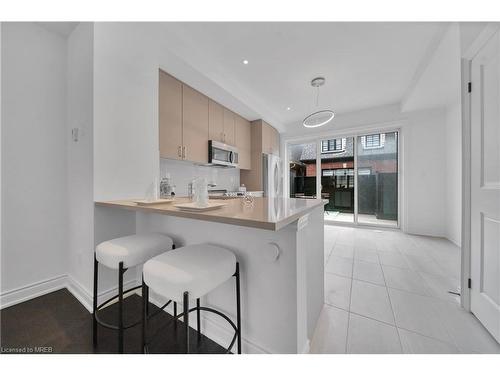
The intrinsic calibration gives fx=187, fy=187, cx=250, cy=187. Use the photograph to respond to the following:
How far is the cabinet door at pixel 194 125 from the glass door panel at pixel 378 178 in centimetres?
341

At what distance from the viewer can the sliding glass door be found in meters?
4.00

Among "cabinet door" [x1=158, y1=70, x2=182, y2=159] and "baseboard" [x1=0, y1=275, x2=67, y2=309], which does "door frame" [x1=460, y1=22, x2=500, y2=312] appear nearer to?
"cabinet door" [x1=158, y1=70, x2=182, y2=159]

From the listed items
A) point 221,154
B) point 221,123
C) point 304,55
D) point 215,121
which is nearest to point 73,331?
point 221,154

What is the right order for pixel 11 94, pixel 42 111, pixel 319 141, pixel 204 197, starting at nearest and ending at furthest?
1. pixel 204 197
2. pixel 11 94
3. pixel 42 111
4. pixel 319 141

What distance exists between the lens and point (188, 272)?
0.79 m

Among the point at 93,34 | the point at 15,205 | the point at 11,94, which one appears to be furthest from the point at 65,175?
the point at 93,34

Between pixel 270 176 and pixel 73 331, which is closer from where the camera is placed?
pixel 73 331

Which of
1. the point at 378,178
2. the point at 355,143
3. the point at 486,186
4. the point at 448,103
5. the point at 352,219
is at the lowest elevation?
the point at 352,219

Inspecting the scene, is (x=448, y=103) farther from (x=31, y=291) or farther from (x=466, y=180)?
(x=31, y=291)

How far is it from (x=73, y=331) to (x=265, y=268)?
1353mm

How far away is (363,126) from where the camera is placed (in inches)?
158

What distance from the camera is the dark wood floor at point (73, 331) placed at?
110 centimetres
